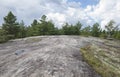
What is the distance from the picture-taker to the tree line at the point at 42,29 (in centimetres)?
5331

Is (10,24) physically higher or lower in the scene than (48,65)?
higher

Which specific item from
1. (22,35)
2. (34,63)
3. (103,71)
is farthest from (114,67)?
(22,35)

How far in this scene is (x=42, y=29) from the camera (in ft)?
199

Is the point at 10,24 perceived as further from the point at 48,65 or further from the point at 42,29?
Answer: the point at 48,65

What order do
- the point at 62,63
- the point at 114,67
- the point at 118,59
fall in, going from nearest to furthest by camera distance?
the point at 62,63 < the point at 114,67 < the point at 118,59

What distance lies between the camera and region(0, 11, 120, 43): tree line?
2099 inches

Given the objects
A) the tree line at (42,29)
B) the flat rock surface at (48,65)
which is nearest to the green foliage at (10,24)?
the tree line at (42,29)

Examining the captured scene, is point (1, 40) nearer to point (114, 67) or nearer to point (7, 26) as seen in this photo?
point (7, 26)

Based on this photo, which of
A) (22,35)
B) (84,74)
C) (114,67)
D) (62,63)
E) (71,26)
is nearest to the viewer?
(84,74)

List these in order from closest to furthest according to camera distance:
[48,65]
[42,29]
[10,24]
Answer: [48,65] → [10,24] → [42,29]

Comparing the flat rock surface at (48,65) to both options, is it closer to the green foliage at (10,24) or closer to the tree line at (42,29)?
the tree line at (42,29)

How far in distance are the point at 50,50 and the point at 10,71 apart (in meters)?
6.25

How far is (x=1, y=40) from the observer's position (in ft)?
129

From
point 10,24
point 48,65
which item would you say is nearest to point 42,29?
point 10,24
